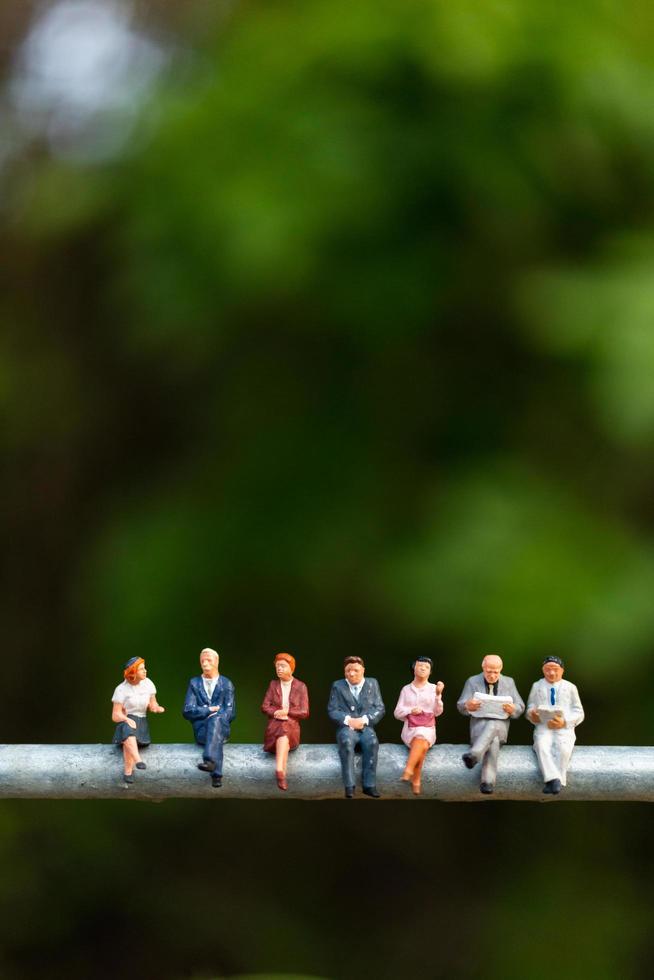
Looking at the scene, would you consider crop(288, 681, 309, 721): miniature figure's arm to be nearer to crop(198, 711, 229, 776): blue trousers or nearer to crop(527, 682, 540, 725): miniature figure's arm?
crop(198, 711, 229, 776): blue trousers

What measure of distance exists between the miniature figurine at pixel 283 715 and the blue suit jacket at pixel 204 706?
3 cm

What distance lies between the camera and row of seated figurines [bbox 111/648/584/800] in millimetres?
954

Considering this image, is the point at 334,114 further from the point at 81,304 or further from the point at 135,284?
the point at 81,304

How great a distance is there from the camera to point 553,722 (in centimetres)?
97

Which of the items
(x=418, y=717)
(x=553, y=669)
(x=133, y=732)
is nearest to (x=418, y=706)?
(x=418, y=717)

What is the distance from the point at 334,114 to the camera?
1725 mm

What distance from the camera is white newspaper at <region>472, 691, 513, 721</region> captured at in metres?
0.98

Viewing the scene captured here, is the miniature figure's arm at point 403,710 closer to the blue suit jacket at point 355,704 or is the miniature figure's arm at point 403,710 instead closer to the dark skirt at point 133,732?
the blue suit jacket at point 355,704

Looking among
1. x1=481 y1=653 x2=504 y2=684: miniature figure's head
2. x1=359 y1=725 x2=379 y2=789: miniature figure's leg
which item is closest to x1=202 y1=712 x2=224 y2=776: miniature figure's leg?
x1=359 y1=725 x2=379 y2=789: miniature figure's leg

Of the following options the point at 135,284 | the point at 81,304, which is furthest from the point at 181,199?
the point at 81,304

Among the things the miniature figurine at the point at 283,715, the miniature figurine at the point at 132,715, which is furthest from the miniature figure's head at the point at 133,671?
the miniature figurine at the point at 283,715

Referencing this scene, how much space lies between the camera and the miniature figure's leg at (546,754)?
94cm

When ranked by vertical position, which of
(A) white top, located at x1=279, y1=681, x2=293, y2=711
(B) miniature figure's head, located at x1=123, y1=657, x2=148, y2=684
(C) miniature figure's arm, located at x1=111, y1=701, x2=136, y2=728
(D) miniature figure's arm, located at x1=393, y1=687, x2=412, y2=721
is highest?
(B) miniature figure's head, located at x1=123, y1=657, x2=148, y2=684

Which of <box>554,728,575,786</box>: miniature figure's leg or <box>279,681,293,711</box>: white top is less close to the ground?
<box>279,681,293,711</box>: white top
